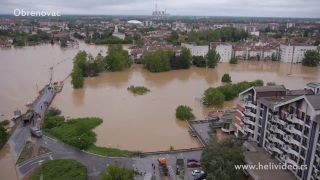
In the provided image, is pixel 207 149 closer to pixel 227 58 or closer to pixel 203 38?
pixel 227 58

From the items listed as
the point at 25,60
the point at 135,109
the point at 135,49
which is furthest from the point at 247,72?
the point at 25,60

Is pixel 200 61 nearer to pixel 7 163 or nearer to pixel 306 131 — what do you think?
pixel 7 163

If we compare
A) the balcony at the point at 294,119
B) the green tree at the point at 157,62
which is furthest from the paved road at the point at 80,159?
the green tree at the point at 157,62

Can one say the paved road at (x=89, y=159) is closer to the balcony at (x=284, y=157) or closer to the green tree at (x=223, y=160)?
the green tree at (x=223, y=160)

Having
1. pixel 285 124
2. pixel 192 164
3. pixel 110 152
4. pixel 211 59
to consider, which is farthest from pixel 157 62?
pixel 285 124

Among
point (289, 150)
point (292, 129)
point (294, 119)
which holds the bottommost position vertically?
point (289, 150)
